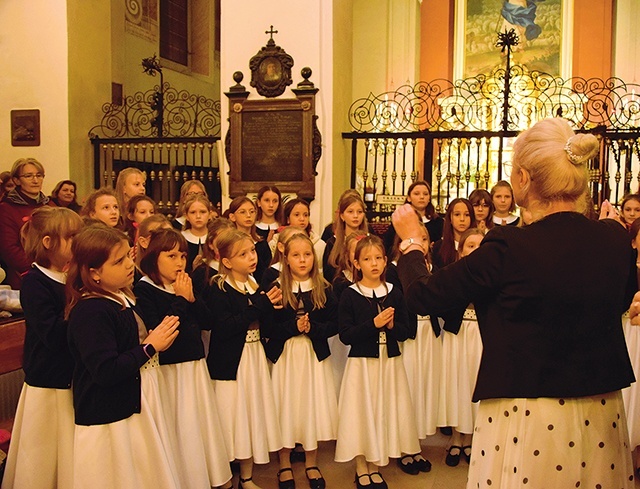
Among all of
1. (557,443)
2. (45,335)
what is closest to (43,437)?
(45,335)

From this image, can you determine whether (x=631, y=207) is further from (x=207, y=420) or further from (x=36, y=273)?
(x=36, y=273)

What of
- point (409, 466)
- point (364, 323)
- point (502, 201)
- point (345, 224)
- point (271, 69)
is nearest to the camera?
point (364, 323)

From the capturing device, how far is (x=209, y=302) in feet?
13.5

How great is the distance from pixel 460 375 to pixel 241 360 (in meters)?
1.58

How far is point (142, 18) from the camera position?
1334cm

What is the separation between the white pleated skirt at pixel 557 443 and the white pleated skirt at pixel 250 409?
2.11 m

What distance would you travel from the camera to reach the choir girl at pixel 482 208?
6016mm

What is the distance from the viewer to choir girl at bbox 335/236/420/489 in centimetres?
418

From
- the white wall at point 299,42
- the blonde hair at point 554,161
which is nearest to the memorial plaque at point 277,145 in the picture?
the white wall at point 299,42

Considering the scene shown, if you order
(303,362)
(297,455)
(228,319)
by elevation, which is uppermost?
(228,319)

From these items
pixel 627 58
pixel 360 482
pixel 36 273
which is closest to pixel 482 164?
pixel 627 58

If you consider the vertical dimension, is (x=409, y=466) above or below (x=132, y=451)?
below

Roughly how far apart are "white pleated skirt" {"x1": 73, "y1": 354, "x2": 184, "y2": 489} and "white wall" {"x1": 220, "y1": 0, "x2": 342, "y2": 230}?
237 inches

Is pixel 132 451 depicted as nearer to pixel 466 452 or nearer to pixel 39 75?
pixel 466 452
